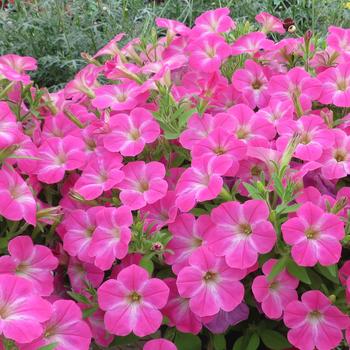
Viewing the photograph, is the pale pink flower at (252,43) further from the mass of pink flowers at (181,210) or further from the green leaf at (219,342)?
the green leaf at (219,342)

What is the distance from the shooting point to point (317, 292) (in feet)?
3.27

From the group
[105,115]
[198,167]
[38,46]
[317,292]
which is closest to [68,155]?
[105,115]

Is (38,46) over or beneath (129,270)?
beneath

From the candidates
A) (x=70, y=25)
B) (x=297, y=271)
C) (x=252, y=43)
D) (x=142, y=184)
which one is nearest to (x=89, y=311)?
(x=142, y=184)

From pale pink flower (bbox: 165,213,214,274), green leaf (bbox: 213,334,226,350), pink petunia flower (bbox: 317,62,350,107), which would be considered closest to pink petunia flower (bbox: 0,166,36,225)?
pale pink flower (bbox: 165,213,214,274)

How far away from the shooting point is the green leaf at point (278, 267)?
3.22 feet

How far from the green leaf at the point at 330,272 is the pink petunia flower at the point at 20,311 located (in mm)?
439

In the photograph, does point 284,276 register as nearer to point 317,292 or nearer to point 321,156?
point 317,292

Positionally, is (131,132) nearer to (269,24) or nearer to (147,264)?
(147,264)

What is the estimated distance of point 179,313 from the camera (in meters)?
1.04

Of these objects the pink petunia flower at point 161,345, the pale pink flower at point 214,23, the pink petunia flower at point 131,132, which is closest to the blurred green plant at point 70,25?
the pale pink flower at point 214,23

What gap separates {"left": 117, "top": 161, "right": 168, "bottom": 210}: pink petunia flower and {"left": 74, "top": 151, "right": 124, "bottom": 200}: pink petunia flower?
17mm

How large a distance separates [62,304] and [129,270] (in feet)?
0.38

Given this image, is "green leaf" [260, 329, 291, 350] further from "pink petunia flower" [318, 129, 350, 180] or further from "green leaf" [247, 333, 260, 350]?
"pink petunia flower" [318, 129, 350, 180]
